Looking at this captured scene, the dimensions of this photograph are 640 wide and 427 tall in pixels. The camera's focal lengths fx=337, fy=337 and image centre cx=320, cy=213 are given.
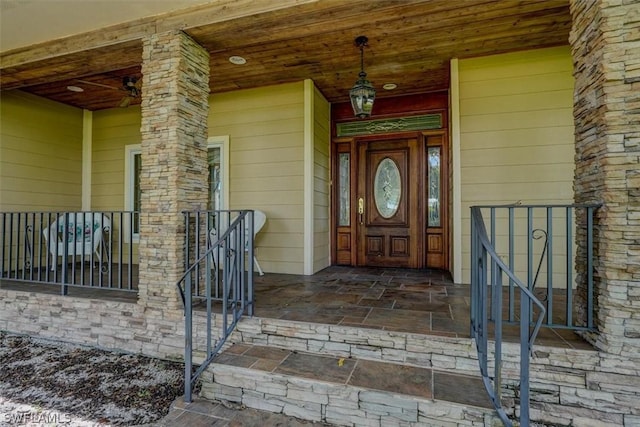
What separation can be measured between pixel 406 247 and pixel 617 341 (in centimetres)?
328

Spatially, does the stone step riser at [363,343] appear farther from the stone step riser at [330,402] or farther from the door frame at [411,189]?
the door frame at [411,189]

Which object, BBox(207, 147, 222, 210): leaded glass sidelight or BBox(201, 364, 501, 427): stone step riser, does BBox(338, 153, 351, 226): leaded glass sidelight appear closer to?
BBox(207, 147, 222, 210): leaded glass sidelight

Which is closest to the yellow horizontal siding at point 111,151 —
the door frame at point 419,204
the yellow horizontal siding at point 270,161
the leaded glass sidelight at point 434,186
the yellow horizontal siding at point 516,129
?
the yellow horizontal siding at point 270,161

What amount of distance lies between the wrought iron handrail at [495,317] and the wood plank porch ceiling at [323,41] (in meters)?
1.93

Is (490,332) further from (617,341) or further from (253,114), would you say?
(253,114)

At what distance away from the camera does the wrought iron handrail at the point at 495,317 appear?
5.20 feet

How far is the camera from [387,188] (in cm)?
533

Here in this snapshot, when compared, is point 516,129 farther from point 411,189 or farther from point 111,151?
point 111,151

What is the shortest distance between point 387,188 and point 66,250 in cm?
419

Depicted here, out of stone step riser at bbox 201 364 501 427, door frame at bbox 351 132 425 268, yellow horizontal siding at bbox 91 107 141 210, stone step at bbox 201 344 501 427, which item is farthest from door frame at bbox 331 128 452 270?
yellow horizontal siding at bbox 91 107 141 210

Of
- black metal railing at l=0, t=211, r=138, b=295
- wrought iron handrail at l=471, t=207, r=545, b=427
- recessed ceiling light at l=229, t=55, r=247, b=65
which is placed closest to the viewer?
wrought iron handrail at l=471, t=207, r=545, b=427

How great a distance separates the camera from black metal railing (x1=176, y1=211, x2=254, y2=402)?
2.28 metres

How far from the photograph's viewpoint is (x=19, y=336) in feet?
12.1

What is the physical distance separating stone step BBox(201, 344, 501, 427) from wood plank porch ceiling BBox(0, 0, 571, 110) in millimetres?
2779
